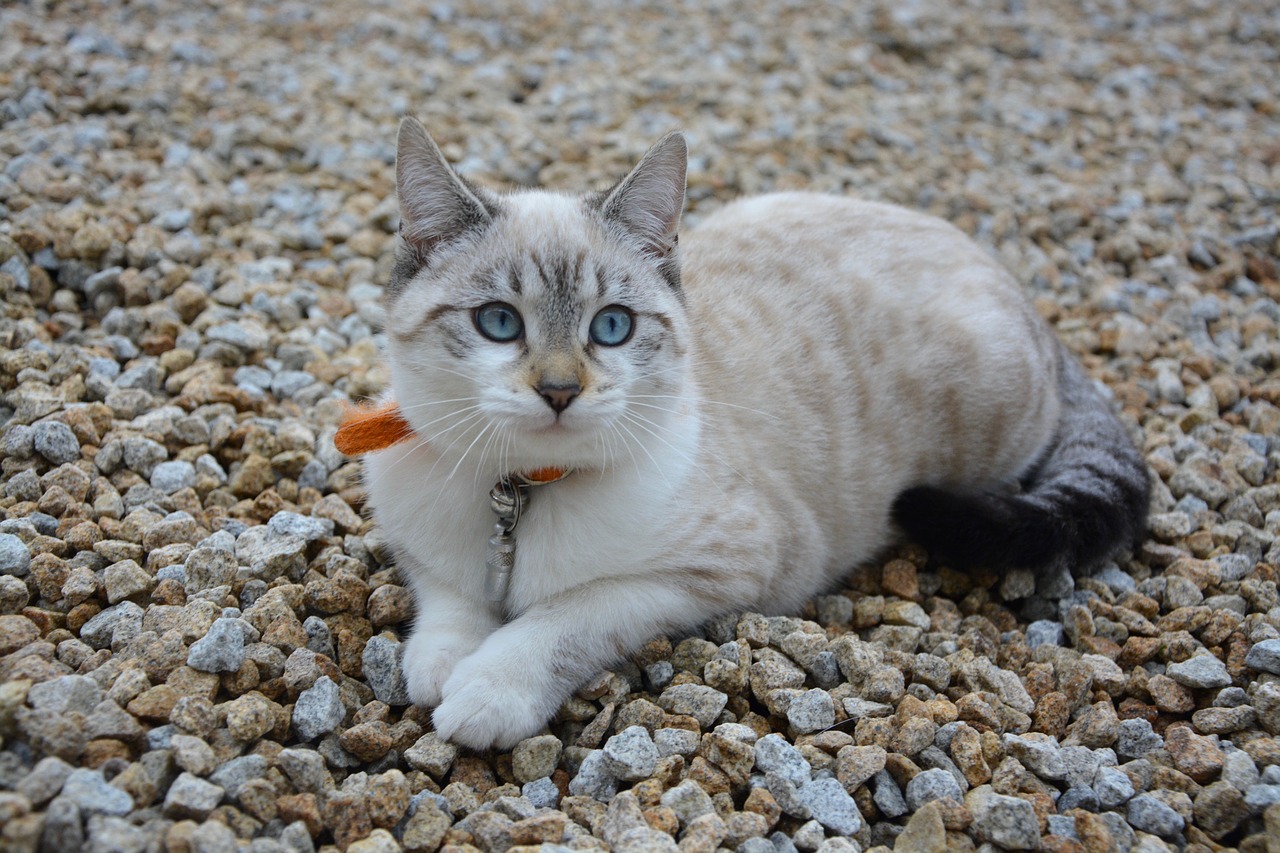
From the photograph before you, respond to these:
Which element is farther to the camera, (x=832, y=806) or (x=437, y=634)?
(x=437, y=634)

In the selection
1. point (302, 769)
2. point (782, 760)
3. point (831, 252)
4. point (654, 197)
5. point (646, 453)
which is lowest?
point (782, 760)

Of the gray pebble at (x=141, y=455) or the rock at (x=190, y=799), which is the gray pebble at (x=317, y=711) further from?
the gray pebble at (x=141, y=455)

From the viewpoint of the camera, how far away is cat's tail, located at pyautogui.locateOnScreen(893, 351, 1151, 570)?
3201 mm

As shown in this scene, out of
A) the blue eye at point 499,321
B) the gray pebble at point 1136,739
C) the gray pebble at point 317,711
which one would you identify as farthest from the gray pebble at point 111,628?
the gray pebble at point 1136,739

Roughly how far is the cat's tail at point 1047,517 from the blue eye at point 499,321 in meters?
1.56

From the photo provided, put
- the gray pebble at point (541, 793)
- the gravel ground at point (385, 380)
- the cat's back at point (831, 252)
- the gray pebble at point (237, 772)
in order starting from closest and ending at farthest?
1. the gray pebble at point (237, 772)
2. the gravel ground at point (385, 380)
3. the gray pebble at point (541, 793)
4. the cat's back at point (831, 252)

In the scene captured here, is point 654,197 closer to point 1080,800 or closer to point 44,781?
point 1080,800

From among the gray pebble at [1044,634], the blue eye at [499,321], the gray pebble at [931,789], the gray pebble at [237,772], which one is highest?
the blue eye at [499,321]

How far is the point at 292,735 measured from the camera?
2523 mm

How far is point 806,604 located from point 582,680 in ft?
3.25

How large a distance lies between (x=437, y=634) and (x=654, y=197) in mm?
1438

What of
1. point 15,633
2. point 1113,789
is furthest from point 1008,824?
point 15,633

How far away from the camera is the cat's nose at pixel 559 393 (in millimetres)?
2439

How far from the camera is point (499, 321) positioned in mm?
2650
